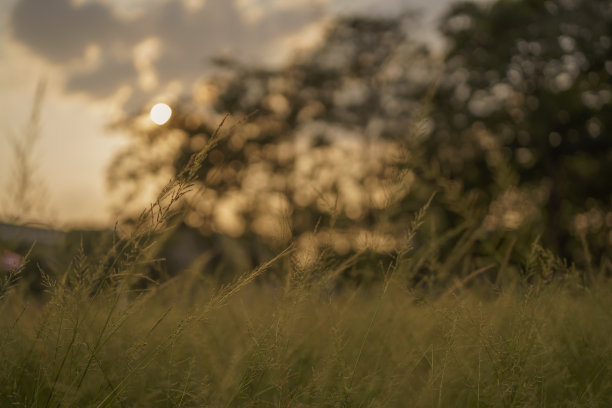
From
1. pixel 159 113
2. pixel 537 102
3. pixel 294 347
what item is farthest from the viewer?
pixel 537 102

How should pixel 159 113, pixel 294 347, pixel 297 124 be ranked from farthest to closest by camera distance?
pixel 297 124 → pixel 159 113 → pixel 294 347

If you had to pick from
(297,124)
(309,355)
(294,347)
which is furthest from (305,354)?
(297,124)

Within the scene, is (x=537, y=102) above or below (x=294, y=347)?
below

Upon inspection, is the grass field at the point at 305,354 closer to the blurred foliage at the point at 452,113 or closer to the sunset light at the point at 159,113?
the sunset light at the point at 159,113

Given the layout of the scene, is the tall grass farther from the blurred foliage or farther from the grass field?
the blurred foliage

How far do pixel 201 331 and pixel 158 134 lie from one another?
79.0 ft

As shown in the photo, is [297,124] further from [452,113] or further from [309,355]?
[309,355]

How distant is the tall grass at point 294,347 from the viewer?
1.21 metres

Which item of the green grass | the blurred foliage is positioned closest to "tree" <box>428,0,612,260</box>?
the blurred foliage

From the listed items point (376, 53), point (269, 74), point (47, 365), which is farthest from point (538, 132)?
point (47, 365)

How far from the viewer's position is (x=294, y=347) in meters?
1.63

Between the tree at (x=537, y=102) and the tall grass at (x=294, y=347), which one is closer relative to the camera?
the tall grass at (x=294, y=347)

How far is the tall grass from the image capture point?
1.21 m

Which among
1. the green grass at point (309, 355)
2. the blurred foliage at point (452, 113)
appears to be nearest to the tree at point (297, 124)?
the blurred foliage at point (452, 113)
